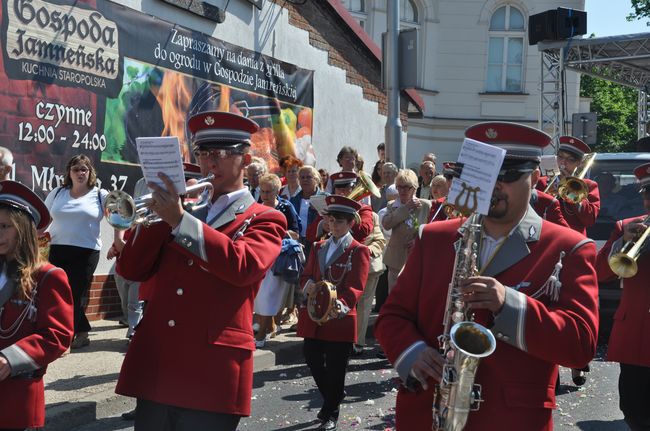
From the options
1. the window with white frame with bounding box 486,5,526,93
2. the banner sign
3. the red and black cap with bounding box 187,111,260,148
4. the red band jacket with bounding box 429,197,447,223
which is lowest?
the red band jacket with bounding box 429,197,447,223

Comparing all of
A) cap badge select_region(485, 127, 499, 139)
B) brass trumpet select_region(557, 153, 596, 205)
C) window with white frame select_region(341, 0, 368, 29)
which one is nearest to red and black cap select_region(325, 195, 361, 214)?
brass trumpet select_region(557, 153, 596, 205)

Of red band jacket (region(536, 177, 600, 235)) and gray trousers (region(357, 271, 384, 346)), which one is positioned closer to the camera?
red band jacket (region(536, 177, 600, 235))

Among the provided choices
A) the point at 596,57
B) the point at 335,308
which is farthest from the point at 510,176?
the point at 596,57

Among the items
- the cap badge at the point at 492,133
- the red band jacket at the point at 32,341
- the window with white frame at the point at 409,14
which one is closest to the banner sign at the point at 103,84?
the red band jacket at the point at 32,341

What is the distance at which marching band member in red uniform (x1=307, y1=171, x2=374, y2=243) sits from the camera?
9.25 meters

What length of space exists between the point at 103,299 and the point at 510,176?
7.73 m

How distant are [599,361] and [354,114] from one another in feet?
24.6

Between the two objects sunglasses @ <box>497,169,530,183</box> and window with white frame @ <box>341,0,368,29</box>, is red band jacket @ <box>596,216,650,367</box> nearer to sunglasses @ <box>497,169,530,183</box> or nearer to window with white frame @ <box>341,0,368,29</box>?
sunglasses @ <box>497,169,530,183</box>

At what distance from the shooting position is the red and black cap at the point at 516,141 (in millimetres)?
3371

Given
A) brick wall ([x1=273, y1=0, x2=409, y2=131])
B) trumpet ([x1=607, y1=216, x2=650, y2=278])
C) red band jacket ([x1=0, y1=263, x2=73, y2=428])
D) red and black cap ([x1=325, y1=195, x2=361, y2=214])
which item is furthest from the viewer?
brick wall ([x1=273, y1=0, x2=409, y2=131])

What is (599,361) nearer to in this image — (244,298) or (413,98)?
(244,298)

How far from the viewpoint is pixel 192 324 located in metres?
4.00

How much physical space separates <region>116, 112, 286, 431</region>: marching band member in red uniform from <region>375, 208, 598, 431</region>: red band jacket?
79 centimetres

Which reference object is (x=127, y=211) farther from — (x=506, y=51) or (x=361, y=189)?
(x=506, y=51)
